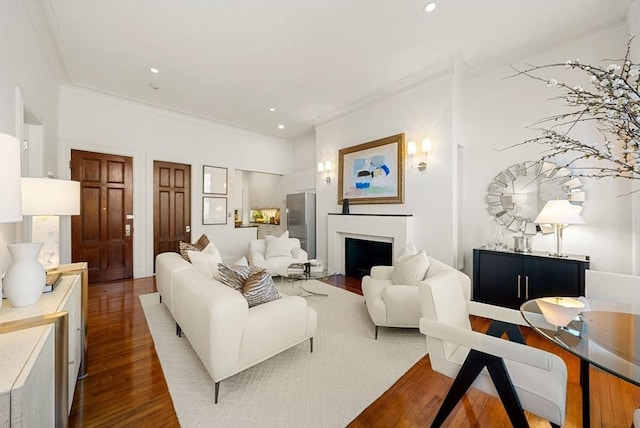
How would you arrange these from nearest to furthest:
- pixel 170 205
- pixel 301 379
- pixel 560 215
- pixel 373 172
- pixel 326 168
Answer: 1. pixel 301 379
2. pixel 560 215
3. pixel 373 172
4. pixel 170 205
5. pixel 326 168

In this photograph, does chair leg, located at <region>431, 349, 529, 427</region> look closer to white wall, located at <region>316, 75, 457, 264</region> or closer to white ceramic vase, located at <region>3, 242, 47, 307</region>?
white ceramic vase, located at <region>3, 242, 47, 307</region>

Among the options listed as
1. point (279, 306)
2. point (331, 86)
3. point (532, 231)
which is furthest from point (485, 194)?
point (279, 306)

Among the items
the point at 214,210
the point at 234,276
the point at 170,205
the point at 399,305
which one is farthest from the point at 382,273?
the point at 170,205

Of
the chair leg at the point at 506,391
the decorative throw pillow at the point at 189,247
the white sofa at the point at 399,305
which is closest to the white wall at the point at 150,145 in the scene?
the decorative throw pillow at the point at 189,247

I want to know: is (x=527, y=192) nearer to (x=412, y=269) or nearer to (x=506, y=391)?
(x=412, y=269)

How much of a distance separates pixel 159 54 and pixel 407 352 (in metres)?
4.51

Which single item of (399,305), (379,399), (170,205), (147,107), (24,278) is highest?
(147,107)

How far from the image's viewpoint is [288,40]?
3.12 metres

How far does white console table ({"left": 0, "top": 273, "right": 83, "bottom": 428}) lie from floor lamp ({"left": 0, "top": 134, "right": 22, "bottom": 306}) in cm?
49

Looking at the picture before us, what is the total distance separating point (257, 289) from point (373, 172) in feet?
10.8

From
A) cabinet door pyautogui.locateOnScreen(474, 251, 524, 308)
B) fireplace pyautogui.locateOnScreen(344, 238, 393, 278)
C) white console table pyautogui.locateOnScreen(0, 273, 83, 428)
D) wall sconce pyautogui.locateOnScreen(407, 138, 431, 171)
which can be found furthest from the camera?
fireplace pyautogui.locateOnScreen(344, 238, 393, 278)

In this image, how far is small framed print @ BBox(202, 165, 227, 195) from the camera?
5.70 m

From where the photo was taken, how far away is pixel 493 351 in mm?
1299

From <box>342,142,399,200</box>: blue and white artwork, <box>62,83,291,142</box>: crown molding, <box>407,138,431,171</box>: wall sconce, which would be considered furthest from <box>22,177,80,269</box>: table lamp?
<box>407,138,431,171</box>: wall sconce
